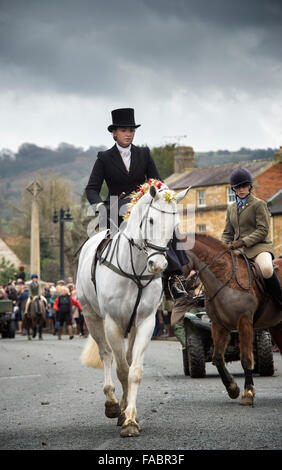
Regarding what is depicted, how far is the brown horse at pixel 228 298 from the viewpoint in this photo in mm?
10961

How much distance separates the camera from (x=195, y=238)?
11625mm

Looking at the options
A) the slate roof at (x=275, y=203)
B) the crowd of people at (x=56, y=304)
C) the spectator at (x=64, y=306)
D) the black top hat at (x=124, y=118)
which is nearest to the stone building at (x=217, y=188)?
the slate roof at (x=275, y=203)

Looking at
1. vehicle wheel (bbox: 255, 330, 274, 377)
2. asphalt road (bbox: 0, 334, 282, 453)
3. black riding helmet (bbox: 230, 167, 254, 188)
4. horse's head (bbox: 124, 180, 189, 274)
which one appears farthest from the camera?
vehicle wheel (bbox: 255, 330, 274, 377)

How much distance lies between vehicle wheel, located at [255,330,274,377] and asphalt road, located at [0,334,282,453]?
0.22 metres

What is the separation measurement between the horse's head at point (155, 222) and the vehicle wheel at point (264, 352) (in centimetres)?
595

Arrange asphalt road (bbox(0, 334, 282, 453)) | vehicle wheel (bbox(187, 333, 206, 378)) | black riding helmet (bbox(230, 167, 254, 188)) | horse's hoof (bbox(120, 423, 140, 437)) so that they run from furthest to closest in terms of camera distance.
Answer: vehicle wheel (bbox(187, 333, 206, 378)) < black riding helmet (bbox(230, 167, 254, 188)) < horse's hoof (bbox(120, 423, 140, 437)) < asphalt road (bbox(0, 334, 282, 453))

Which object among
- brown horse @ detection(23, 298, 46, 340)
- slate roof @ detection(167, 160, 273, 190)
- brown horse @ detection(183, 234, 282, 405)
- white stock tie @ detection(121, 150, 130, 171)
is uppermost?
slate roof @ detection(167, 160, 273, 190)

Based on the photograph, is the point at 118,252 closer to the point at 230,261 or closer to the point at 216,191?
the point at 230,261

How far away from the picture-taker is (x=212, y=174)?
67.9 meters

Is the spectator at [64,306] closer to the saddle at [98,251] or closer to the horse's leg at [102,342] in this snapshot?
the horse's leg at [102,342]

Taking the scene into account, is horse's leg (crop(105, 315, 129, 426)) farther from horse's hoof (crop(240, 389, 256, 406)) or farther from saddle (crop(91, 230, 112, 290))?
horse's hoof (crop(240, 389, 256, 406))

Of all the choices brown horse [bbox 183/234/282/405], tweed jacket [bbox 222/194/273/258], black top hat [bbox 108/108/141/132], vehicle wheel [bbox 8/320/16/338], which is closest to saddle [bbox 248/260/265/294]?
brown horse [bbox 183/234/282/405]

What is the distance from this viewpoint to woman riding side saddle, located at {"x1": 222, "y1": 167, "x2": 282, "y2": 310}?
11227mm

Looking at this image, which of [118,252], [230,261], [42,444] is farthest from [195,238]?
[42,444]
